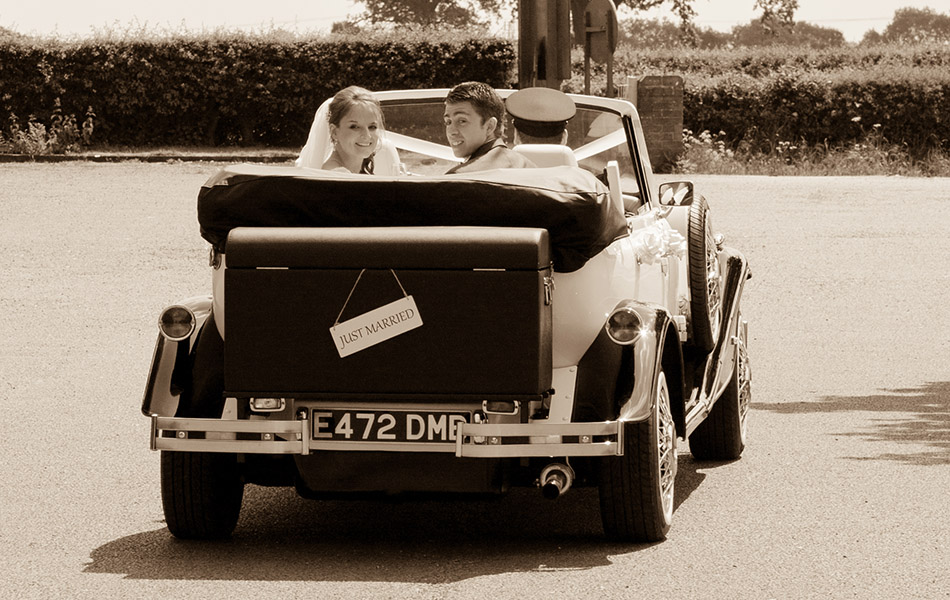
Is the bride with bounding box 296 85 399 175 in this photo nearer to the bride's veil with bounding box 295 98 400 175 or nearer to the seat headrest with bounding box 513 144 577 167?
the bride's veil with bounding box 295 98 400 175

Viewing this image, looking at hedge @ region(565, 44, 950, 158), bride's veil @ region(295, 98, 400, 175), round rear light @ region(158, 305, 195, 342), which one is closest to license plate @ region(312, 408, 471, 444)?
round rear light @ region(158, 305, 195, 342)

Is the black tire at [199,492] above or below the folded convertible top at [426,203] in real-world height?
below

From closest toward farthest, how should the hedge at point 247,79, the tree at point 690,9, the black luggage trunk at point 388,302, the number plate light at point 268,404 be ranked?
the black luggage trunk at point 388,302, the number plate light at point 268,404, the hedge at point 247,79, the tree at point 690,9

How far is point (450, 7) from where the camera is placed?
294ft

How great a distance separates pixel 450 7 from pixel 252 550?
283 ft

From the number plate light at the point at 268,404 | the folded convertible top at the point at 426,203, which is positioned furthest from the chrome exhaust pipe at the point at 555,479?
the number plate light at the point at 268,404

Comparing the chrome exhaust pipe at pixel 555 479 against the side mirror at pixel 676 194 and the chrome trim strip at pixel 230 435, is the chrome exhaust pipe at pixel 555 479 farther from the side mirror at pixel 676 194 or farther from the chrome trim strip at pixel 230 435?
the side mirror at pixel 676 194

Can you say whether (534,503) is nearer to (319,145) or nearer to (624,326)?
(624,326)

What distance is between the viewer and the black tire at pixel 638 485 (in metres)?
5.20

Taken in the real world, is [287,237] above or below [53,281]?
above

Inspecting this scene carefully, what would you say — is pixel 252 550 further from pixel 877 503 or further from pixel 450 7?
pixel 450 7

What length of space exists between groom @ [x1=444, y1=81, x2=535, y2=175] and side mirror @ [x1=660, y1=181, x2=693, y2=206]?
2.85ft

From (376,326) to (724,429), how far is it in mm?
2650

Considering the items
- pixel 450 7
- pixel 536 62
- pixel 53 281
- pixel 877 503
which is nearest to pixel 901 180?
pixel 536 62
